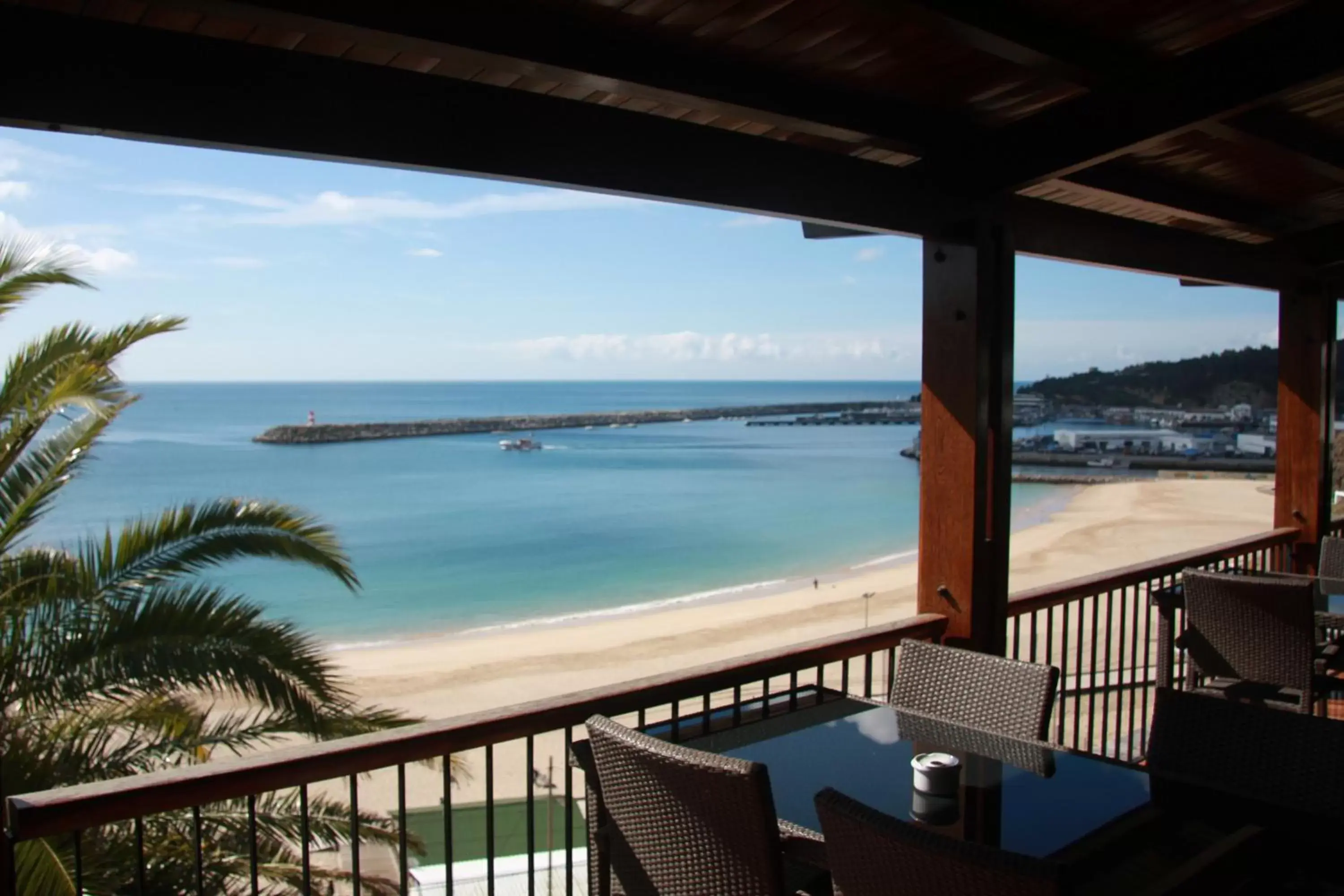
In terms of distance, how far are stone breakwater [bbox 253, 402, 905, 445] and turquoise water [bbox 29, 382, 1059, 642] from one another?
1.55 meters

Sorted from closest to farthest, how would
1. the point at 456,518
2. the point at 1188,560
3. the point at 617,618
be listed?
the point at 1188,560, the point at 617,618, the point at 456,518

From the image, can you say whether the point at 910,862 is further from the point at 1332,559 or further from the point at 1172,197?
the point at 1332,559

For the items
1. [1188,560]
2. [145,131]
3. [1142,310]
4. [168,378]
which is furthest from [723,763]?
[168,378]

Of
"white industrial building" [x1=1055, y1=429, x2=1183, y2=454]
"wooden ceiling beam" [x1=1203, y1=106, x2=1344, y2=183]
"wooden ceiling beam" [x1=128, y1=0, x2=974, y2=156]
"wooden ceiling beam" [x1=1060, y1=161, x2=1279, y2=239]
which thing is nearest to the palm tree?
"wooden ceiling beam" [x1=128, y1=0, x2=974, y2=156]

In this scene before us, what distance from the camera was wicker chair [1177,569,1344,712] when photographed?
134 inches

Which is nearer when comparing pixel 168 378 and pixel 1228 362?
pixel 1228 362

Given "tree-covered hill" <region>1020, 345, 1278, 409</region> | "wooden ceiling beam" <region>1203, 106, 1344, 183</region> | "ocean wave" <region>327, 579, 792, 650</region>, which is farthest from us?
"tree-covered hill" <region>1020, 345, 1278, 409</region>

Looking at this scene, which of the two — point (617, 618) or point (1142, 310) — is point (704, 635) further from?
point (1142, 310)

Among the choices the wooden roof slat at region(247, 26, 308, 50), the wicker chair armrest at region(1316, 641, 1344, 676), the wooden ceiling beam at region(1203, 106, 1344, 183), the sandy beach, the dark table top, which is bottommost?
the sandy beach

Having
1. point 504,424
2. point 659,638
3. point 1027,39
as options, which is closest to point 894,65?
point 1027,39

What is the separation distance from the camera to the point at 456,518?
32438 mm

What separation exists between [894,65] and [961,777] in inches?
69.5

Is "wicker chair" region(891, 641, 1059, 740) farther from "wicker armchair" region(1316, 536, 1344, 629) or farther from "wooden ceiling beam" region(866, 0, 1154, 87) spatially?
"wicker armchair" region(1316, 536, 1344, 629)

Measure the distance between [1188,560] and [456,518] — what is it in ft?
97.4
